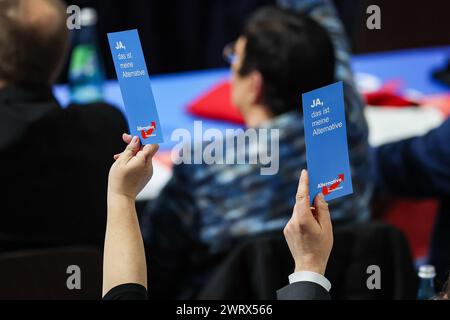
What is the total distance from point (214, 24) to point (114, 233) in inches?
124

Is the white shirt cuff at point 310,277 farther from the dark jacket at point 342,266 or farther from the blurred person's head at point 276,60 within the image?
the blurred person's head at point 276,60

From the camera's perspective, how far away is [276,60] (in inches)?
69.9

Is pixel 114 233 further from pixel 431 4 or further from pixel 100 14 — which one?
pixel 100 14

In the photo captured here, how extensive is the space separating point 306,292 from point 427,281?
497 millimetres

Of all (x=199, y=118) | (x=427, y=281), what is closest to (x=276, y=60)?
(x=427, y=281)

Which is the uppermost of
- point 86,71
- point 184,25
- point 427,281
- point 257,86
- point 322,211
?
point 184,25

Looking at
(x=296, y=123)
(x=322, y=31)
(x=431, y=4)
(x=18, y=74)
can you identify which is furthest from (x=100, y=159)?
(x=431, y=4)

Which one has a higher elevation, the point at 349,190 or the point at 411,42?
the point at 411,42

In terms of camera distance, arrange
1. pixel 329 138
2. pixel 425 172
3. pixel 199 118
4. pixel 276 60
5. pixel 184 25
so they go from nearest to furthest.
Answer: pixel 329 138 < pixel 276 60 < pixel 425 172 < pixel 199 118 < pixel 184 25

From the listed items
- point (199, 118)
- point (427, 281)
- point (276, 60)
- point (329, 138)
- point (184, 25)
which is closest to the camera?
point (329, 138)

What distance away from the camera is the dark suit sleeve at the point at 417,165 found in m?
1.92

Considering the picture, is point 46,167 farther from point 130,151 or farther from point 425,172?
point 425,172

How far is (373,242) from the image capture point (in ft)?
5.32

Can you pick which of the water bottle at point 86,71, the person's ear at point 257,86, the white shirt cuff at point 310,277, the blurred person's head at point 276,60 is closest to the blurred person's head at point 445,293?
the white shirt cuff at point 310,277
